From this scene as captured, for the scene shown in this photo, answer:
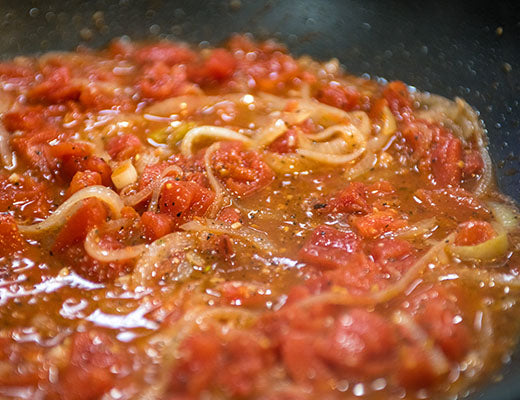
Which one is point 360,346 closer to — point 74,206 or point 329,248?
point 329,248

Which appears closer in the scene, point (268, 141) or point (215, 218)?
point (215, 218)

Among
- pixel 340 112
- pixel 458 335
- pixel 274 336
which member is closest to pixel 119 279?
pixel 274 336

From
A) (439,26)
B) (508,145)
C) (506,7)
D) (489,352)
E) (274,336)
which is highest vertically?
(506,7)

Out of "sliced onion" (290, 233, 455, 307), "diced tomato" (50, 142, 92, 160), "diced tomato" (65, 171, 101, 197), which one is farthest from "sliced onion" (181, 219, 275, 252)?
"diced tomato" (50, 142, 92, 160)

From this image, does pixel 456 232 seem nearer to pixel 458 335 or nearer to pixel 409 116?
pixel 458 335

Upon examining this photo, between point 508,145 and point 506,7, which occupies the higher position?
point 506,7

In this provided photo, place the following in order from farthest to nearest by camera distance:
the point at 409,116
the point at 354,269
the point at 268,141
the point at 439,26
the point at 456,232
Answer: the point at 439,26
the point at 409,116
the point at 268,141
the point at 456,232
the point at 354,269

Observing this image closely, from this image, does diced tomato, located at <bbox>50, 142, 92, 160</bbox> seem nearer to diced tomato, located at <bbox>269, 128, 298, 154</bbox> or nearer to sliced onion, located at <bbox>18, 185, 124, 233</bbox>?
sliced onion, located at <bbox>18, 185, 124, 233</bbox>
